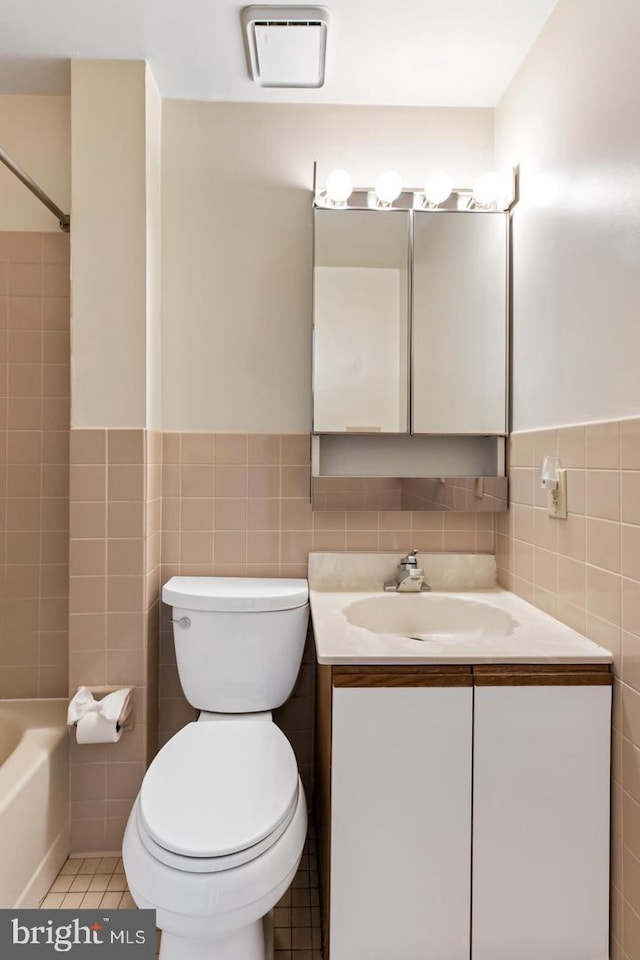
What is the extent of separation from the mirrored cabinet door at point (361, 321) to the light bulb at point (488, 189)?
8.6 inches

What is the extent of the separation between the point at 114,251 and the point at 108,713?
1328 mm

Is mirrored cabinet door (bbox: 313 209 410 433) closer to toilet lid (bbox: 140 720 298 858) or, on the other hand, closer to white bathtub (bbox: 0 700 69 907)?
toilet lid (bbox: 140 720 298 858)

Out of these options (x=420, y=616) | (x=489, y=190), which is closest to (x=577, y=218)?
(x=489, y=190)

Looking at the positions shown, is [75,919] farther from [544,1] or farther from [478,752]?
[544,1]

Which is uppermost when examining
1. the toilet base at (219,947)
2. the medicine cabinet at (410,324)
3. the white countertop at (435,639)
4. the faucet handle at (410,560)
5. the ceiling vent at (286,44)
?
the ceiling vent at (286,44)

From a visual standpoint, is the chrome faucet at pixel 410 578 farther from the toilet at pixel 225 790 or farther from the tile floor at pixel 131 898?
the tile floor at pixel 131 898

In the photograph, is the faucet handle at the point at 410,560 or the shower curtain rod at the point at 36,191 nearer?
the shower curtain rod at the point at 36,191

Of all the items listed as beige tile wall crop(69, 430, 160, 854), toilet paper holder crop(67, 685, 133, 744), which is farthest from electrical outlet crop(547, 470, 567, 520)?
toilet paper holder crop(67, 685, 133, 744)

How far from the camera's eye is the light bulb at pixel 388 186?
1834mm

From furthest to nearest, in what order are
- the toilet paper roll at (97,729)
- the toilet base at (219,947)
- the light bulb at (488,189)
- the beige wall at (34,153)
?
the beige wall at (34,153) < the light bulb at (488,189) < the toilet paper roll at (97,729) < the toilet base at (219,947)

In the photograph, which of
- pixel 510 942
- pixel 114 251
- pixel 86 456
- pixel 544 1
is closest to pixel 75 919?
pixel 510 942

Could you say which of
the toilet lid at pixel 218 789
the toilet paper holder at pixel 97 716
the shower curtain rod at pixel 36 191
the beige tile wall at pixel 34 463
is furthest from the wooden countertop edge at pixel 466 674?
the shower curtain rod at pixel 36 191

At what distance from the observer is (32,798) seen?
1.60 metres

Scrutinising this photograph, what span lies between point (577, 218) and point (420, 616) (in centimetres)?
112
